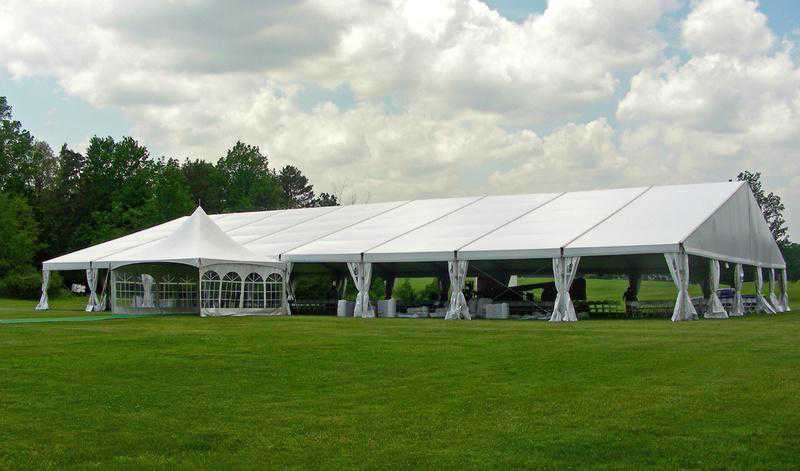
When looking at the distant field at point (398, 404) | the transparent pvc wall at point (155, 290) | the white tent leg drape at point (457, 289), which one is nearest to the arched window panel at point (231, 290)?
the transparent pvc wall at point (155, 290)

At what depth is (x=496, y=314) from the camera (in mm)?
23297

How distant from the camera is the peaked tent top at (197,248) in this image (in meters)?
23.3

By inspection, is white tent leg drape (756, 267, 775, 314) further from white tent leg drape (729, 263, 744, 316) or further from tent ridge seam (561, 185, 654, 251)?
tent ridge seam (561, 185, 654, 251)

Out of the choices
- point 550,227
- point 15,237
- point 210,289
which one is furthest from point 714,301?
point 15,237

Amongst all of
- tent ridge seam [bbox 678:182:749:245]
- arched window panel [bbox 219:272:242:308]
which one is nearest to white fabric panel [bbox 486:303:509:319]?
tent ridge seam [bbox 678:182:749:245]

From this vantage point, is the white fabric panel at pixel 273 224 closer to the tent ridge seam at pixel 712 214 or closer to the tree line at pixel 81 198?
the tent ridge seam at pixel 712 214

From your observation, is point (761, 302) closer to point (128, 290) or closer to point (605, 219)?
point (605, 219)

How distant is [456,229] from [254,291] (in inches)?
244

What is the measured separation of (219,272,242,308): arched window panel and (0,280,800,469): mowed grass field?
11.0 m

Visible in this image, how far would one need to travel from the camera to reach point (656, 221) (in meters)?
21.8

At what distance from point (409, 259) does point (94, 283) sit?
11.4 metres

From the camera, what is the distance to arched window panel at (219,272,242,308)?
24203 mm

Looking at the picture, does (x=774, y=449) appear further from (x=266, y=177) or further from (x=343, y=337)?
(x=266, y=177)

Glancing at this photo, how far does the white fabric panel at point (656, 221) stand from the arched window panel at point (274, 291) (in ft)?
30.3
